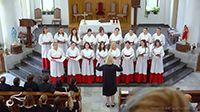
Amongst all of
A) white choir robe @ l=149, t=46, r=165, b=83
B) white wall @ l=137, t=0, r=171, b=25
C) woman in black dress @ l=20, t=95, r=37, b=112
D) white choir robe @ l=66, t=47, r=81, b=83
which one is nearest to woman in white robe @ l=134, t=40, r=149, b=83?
white choir robe @ l=149, t=46, r=165, b=83

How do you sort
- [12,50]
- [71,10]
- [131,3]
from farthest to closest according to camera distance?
[71,10], [131,3], [12,50]

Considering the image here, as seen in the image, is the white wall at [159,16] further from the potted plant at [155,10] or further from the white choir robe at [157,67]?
the white choir robe at [157,67]

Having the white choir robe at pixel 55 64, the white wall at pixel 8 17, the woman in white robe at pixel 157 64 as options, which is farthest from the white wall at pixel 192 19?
the white wall at pixel 8 17

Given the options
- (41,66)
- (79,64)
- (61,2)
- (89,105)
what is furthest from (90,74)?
(61,2)

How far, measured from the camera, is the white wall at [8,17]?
11.0 m

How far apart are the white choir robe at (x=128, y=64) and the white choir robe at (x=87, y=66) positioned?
4.14ft

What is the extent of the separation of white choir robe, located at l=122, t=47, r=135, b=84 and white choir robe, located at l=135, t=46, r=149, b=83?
249 mm

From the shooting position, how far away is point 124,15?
1583 centimetres

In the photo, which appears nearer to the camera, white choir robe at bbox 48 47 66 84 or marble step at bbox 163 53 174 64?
white choir robe at bbox 48 47 66 84

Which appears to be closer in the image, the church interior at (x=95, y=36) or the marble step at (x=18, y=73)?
the church interior at (x=95, y=36)

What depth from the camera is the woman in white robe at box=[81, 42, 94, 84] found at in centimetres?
885

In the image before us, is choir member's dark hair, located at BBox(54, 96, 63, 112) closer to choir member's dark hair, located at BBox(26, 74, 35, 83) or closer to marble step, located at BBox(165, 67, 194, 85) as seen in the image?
choir member's dark hair, located at BBox(26, 74, 35, 83)

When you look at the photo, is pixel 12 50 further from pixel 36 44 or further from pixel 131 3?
pixel 131 3

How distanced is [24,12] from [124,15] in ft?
22.2
